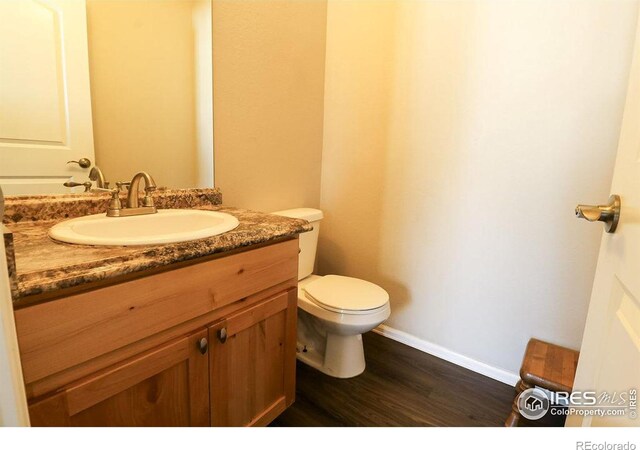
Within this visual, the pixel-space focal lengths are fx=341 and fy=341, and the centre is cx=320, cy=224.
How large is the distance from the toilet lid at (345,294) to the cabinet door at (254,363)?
31 centimetres

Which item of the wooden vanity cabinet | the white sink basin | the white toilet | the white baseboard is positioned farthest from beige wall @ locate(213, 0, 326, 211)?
the white baseboard

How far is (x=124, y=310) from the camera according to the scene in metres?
0.79

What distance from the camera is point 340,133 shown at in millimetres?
2074

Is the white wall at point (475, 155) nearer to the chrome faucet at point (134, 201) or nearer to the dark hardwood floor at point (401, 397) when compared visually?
the dark hardwood floor at point (401, 397)

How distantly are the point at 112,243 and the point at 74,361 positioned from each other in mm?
278

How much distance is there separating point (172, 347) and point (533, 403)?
4.85 feet

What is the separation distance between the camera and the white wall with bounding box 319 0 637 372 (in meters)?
1.37

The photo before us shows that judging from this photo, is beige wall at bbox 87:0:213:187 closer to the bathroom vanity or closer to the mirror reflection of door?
the mirror reflection of door

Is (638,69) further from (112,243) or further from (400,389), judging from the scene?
(400,389)

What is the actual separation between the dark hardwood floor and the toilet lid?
0.41 m

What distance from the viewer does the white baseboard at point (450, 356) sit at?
5.52 ft
